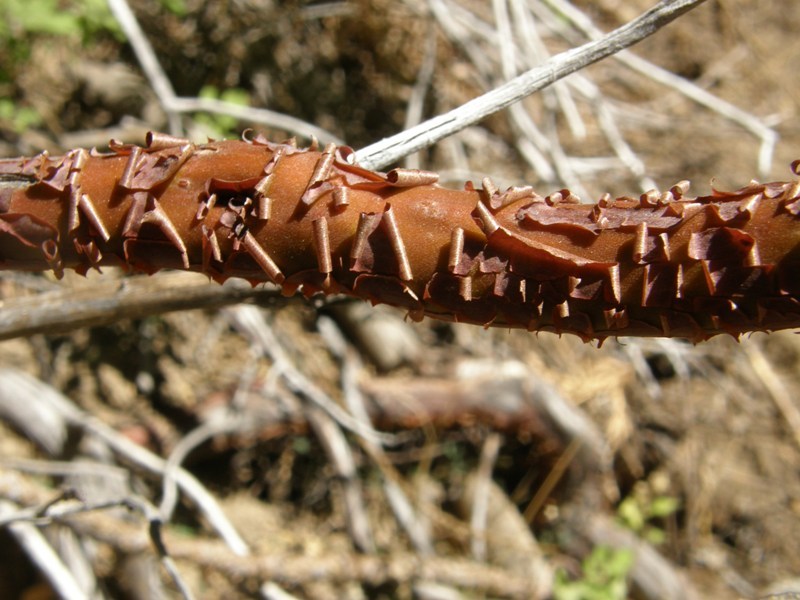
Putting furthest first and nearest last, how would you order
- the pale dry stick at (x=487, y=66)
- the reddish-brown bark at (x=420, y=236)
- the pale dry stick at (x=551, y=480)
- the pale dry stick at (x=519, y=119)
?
the pale dry stick at (x=551, y=480) → the pale dry stick at (x=487, y=66) → the pale dry stick at (x=519, y=119) → the reddish-brown bark at (x=420, y=236)

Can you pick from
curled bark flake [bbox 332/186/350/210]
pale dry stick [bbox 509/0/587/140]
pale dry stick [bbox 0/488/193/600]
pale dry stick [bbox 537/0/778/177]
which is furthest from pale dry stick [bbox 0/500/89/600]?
pale dry stick [bbox 537/0/778/177]

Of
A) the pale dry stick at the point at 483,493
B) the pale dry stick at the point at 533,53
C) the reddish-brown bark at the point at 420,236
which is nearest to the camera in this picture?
the reddish-brown bark at the point at 420,236

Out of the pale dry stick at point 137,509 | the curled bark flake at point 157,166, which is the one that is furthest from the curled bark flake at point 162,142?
the pale dry stick at point 137,509

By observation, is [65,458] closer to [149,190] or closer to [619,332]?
[149,190]

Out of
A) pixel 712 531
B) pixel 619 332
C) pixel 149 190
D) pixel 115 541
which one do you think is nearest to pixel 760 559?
pixel 712 531

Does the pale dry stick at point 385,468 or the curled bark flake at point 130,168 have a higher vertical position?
the curled bark flake at point 130,168

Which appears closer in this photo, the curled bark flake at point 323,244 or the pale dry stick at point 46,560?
the curled bark flake at point 323,244

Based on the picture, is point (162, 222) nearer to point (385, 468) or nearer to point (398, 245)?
point (398, 245)

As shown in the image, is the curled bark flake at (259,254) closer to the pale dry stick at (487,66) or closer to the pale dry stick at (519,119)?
the pale dry stick at (519,119)

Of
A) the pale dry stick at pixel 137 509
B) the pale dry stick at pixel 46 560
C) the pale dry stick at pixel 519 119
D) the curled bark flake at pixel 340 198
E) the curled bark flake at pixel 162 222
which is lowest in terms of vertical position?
the pale dry stick at pixel 46 560
